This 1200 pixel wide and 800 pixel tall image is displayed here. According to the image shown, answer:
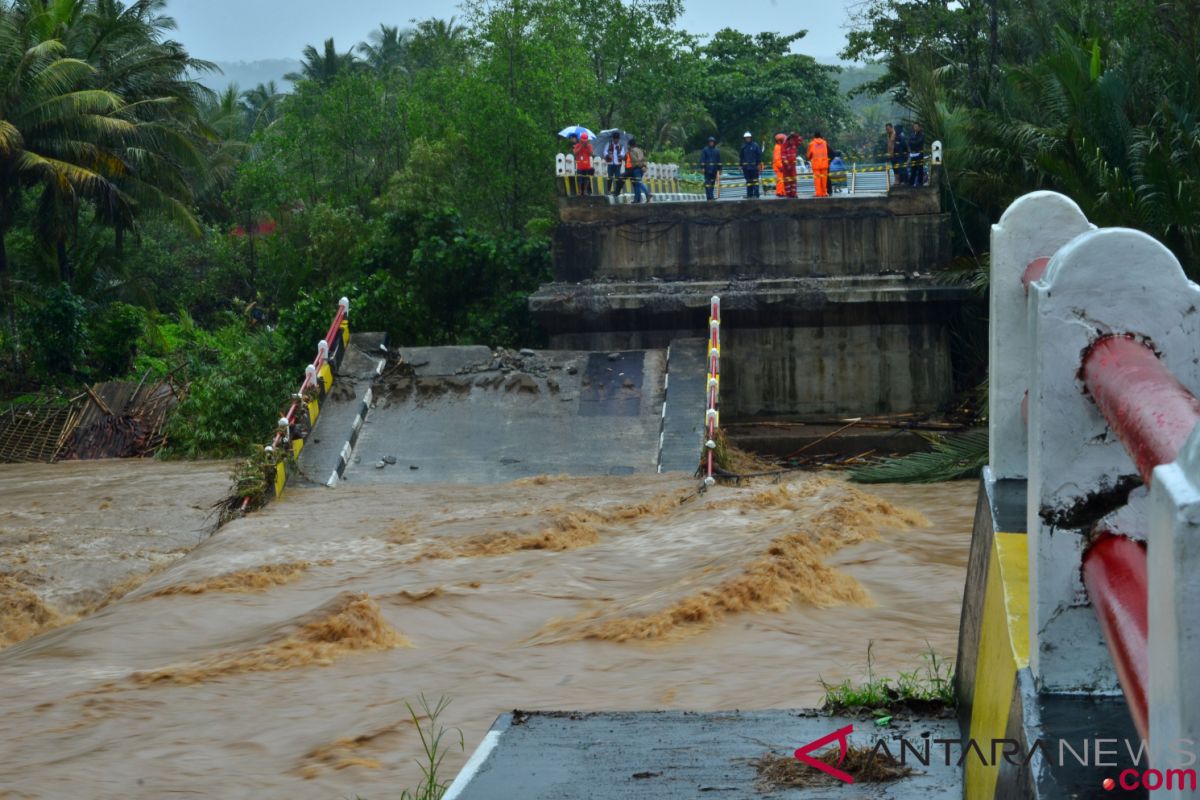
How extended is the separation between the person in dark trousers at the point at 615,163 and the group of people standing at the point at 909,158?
4818 mm

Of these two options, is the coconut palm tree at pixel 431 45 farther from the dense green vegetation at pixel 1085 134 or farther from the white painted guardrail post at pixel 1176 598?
the white painted guardrail post at pixel 1176 598

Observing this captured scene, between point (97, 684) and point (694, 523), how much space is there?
589 cm

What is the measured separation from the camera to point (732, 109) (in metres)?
54.9

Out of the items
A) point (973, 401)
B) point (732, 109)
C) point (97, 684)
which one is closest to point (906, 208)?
point (973, 401)

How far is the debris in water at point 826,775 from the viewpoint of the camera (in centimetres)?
349

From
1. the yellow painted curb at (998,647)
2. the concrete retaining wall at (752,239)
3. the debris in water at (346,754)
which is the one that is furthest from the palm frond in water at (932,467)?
the yellow painted curb at (998,647)

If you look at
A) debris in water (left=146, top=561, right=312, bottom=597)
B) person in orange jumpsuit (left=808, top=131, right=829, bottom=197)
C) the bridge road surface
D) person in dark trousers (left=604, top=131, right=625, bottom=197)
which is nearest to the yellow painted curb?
debris in water (left=146, top=561, right=312, bottom=597)

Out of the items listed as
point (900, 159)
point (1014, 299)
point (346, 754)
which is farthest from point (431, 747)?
point (900, 159)

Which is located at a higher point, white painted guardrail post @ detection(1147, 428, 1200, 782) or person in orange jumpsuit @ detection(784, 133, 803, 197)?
person in orange jumpsuit @ detection(784, 133, 803, 197)

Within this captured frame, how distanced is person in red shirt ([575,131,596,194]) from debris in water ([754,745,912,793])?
2099cm

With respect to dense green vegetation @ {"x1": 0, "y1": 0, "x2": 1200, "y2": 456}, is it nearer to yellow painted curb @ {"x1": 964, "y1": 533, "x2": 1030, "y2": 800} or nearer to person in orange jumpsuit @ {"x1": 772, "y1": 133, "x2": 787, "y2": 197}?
person in orange jumpsuit @ {"x1": 772, "y1": 133, "x2": 787, "y2": 197}

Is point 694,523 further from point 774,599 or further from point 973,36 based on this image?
point 973,36

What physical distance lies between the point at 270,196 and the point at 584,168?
20.9 metres

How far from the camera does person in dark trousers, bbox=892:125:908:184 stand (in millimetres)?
23375
